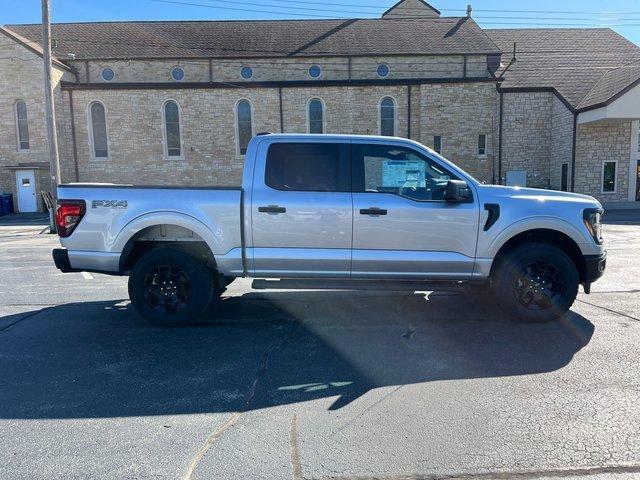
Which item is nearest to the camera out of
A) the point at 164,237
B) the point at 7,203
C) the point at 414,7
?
the point at 164,237

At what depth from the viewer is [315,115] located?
29.4 metres

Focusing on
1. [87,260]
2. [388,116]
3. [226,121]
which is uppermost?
[388,116]

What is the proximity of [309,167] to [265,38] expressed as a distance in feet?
100

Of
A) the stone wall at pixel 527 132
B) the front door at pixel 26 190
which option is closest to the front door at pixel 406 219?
the stone wall at pixel 527 132

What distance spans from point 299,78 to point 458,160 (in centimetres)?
1175

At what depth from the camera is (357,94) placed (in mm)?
28938

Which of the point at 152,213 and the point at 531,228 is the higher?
the point at 152,213

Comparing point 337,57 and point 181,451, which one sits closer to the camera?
point 181,451

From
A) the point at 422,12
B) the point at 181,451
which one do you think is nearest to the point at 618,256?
the point at 181,451

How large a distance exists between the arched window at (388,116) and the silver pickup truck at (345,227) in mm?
24873

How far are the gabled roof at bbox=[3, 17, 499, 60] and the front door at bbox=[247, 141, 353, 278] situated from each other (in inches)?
1090

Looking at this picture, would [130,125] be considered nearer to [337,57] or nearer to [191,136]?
[191,136]

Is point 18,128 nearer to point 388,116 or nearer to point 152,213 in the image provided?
point 388,116

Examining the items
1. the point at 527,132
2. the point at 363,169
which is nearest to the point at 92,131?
the point at 527,132
